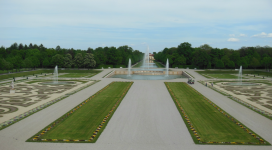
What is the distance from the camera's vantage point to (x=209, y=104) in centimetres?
3033

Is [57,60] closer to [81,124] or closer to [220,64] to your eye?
[220,64]

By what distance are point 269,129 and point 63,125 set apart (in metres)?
19.1

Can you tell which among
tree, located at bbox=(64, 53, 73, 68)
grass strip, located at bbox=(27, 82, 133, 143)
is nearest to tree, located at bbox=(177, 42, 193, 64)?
tree, located at bbox=(64, 53, 73, 68)

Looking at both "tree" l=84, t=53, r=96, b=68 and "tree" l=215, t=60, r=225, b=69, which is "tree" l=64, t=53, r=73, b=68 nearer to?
A: "tree" l=84, t=53, r=96, b=68

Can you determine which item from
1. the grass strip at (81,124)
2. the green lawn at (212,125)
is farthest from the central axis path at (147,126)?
the green lawn at (212,125)

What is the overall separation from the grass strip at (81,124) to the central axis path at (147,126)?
35.3 inches

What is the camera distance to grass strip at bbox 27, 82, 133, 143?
59.2 ft

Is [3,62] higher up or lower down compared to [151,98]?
higher up

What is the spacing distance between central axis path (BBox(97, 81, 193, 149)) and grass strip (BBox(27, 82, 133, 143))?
896 mm

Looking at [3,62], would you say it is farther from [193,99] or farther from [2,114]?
[193,99]

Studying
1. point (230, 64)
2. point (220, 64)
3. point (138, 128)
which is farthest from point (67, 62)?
point (138, 128)

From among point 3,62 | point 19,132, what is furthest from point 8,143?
point 3,62

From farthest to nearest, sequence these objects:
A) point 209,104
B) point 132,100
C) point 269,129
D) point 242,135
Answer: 1. point 132,100
2. point 209,104
3. point 269,129
4. point 242,135

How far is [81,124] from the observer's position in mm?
21438
